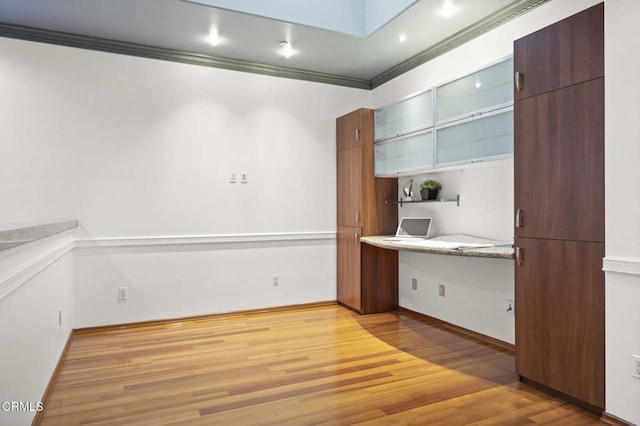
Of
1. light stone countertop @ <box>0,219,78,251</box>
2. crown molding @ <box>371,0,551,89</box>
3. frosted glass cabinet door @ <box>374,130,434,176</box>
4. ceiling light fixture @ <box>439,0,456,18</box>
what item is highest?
ceiling light fixture @ <box>439,0,456,18</box>

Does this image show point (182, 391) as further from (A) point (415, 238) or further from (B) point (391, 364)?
(A) point (415, 238)

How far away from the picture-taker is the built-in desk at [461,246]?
8.88 feet

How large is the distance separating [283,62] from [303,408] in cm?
350

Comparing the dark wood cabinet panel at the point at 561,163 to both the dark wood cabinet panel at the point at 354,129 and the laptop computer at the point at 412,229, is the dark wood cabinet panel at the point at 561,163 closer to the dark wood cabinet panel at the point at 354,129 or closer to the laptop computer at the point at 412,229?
the laptop computer at the point at 412,229

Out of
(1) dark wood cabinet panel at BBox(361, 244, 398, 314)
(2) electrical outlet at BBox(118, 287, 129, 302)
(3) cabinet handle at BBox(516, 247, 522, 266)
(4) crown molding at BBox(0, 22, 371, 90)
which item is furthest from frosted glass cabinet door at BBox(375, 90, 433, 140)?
(2) electrical outlet at BBox(118, 287, 129, 302)

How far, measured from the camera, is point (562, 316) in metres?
2.38

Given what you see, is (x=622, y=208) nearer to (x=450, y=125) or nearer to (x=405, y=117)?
(x=450, y=125)

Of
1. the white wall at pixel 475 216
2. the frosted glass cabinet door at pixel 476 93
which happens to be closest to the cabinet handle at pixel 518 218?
the white wall at pixel 475 216

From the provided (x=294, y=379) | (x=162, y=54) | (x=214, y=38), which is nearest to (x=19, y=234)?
(x=294, y=379)

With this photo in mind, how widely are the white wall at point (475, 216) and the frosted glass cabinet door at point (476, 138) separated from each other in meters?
0.29

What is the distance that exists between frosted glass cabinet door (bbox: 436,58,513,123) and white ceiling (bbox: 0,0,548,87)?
55cm

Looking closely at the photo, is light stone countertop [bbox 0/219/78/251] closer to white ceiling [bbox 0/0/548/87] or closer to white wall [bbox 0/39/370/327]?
white wall [bbox 0/39/370/327]

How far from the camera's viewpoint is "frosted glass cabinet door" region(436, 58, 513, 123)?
9.72ft

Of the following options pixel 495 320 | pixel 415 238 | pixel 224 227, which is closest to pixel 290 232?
pixel 224 227
